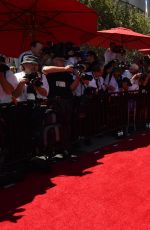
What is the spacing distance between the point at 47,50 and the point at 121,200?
139 inches

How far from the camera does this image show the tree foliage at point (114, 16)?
32062mm

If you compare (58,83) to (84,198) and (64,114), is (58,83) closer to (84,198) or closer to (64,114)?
(64,114)

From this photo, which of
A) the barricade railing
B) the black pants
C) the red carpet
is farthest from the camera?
the barricade railing

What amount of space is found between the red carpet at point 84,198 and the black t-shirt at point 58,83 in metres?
1.34

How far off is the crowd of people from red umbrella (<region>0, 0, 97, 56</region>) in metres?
0.73

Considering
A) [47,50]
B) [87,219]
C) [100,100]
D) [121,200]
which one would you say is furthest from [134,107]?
[87,219]

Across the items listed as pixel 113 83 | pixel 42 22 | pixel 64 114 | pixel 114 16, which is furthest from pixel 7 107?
pixel 114 16

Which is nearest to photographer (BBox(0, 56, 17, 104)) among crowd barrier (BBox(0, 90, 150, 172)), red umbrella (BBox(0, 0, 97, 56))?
crowd barrier (BBox(0, 90, 150, 172))

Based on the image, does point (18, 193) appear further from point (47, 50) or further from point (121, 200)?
point (47, 50)

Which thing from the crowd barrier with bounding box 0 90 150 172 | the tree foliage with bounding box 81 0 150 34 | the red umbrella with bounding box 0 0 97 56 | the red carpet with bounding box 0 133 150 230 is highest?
the tree foliage with bounding box 81 0 150 34

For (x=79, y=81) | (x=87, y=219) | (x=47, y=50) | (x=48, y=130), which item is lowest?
(x=87, y=219)

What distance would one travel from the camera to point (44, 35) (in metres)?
9.70

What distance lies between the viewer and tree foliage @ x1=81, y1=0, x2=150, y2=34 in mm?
32062

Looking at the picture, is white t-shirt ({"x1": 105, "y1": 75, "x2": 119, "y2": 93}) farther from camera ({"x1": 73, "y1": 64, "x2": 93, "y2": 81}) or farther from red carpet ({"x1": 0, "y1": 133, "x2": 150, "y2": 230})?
red carpet ({"x1": 0, "y1": 133, "x2": 150, "y2": 230})
